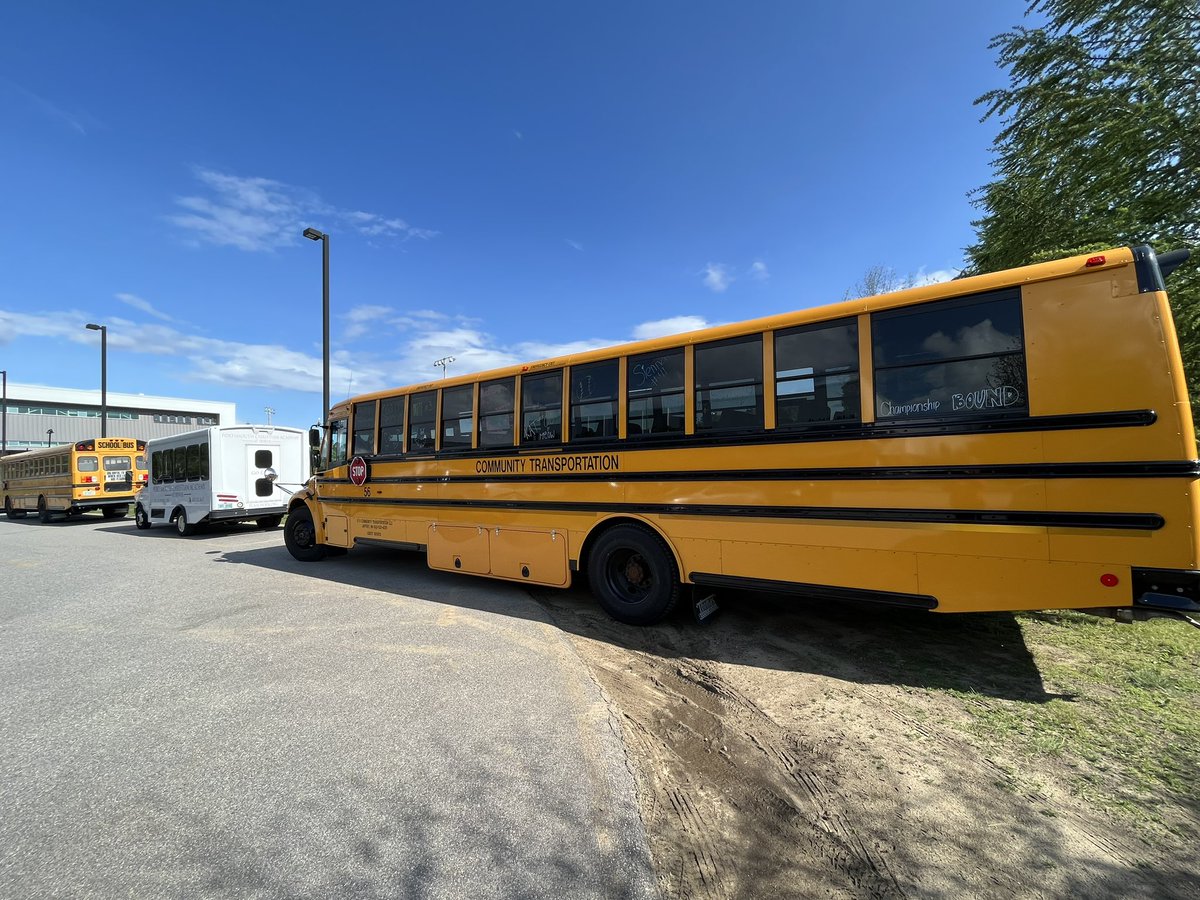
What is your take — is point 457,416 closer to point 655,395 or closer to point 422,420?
point 422,420

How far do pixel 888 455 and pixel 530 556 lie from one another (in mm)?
3928

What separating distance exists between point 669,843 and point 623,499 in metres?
3.41

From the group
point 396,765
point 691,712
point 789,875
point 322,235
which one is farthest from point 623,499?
point 322,235

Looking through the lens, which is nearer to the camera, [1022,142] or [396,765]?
[396,765]

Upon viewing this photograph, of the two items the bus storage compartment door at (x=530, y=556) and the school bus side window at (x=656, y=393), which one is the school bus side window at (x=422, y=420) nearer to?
the bus storage compartment door at (x=530, y=556)

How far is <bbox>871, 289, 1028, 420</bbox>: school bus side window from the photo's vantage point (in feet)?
12.5

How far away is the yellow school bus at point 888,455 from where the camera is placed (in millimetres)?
3445

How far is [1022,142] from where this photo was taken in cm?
891

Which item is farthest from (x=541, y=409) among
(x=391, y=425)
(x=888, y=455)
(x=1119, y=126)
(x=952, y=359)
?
(x=1119, y=126)

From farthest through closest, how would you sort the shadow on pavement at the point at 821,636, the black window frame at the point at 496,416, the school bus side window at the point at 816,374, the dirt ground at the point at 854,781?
the black window frame at the point at 496,416 → the school bus side window at the point at 816,374 → the shadow on pavement at the point at 821,636 → the dirt ground at the point at 854,781

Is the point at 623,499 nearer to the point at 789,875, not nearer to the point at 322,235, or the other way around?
the point at 789,875

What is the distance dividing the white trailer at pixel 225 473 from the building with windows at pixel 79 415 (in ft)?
159

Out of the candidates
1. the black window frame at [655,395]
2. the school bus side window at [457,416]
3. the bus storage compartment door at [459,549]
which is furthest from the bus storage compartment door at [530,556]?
the black window frame at [655,395]

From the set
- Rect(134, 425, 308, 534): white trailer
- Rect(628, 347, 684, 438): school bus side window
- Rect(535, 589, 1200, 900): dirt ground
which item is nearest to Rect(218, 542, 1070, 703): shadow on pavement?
Rect(535, 589, 1200, 900): dirt ground
